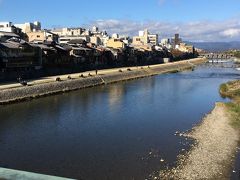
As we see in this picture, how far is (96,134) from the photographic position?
1716 cm

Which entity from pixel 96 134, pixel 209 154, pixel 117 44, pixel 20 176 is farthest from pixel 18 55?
pixel 117 44

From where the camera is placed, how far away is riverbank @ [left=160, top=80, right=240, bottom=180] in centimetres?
1139

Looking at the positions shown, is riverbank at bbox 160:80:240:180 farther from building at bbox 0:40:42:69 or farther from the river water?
building at bbox 0:40:42:69

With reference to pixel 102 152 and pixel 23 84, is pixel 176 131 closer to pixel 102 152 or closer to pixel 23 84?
pixel 102 152

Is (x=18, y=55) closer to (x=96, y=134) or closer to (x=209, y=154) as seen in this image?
(x=96, y=134)

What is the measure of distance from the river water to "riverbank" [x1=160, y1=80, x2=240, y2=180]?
614 mm

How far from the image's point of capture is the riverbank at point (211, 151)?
11.4m

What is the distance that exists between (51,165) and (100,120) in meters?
9.14

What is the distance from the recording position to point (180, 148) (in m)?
14.5

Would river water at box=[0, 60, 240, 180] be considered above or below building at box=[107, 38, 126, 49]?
below

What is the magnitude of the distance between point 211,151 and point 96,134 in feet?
19.2

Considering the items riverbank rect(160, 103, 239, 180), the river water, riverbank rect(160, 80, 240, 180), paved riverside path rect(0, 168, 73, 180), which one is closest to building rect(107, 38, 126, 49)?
the river water

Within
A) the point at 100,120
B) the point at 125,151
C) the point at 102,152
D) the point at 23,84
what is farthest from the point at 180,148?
the point at 23,84

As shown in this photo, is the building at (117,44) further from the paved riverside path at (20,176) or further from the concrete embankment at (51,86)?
the paved riverside path at (20,176)
